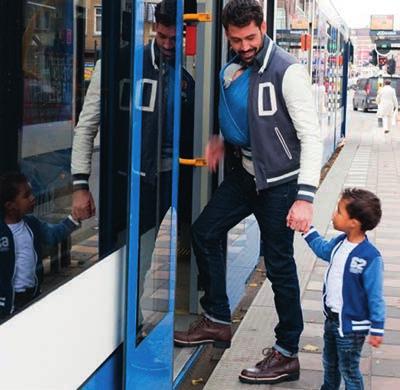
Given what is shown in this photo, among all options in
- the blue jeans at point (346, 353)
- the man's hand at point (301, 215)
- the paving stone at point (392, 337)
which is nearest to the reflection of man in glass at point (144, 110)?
the man's hand at point (301, 215)

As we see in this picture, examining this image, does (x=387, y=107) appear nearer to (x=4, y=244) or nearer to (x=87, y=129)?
(x=87, y=129)

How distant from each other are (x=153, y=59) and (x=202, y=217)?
Answer: 124 centimetres

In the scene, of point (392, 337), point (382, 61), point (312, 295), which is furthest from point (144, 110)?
point (382, 61)

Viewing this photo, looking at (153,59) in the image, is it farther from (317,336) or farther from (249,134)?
(317,336)

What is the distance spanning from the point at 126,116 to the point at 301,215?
120cm

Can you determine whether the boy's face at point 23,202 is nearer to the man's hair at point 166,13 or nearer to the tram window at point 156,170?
the tram window at point 156,170

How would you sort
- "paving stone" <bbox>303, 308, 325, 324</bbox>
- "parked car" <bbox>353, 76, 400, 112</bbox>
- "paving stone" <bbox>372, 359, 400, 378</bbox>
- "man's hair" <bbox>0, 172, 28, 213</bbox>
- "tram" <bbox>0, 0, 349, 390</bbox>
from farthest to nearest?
"parked car" <bbox>353, 76, 400, 112</bbox>
"paving stone" <bbox>303, 308, 325, 324</bbox>
"paving stone" <bbox>372, 359, 400, 378</bbox>
"tram" <bbox>0, 0, 349, 390</bbox>
"man's hair" <bbox>0, 172, 28, 213</bbox>

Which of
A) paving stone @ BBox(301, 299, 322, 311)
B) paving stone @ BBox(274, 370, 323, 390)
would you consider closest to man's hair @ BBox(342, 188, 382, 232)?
paving stone @ BBox(274, 370, 323, 390)

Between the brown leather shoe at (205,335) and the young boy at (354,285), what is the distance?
60 centimetres

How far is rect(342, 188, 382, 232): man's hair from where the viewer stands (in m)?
3.50

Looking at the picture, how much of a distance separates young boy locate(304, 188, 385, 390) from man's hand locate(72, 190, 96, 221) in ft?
4.80

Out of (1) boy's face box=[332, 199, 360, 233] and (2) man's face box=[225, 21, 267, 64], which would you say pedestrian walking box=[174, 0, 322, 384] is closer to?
(2) man's face box=[225, 21, 267, 64]

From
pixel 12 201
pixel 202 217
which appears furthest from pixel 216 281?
pixel 12 201

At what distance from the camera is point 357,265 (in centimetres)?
350
